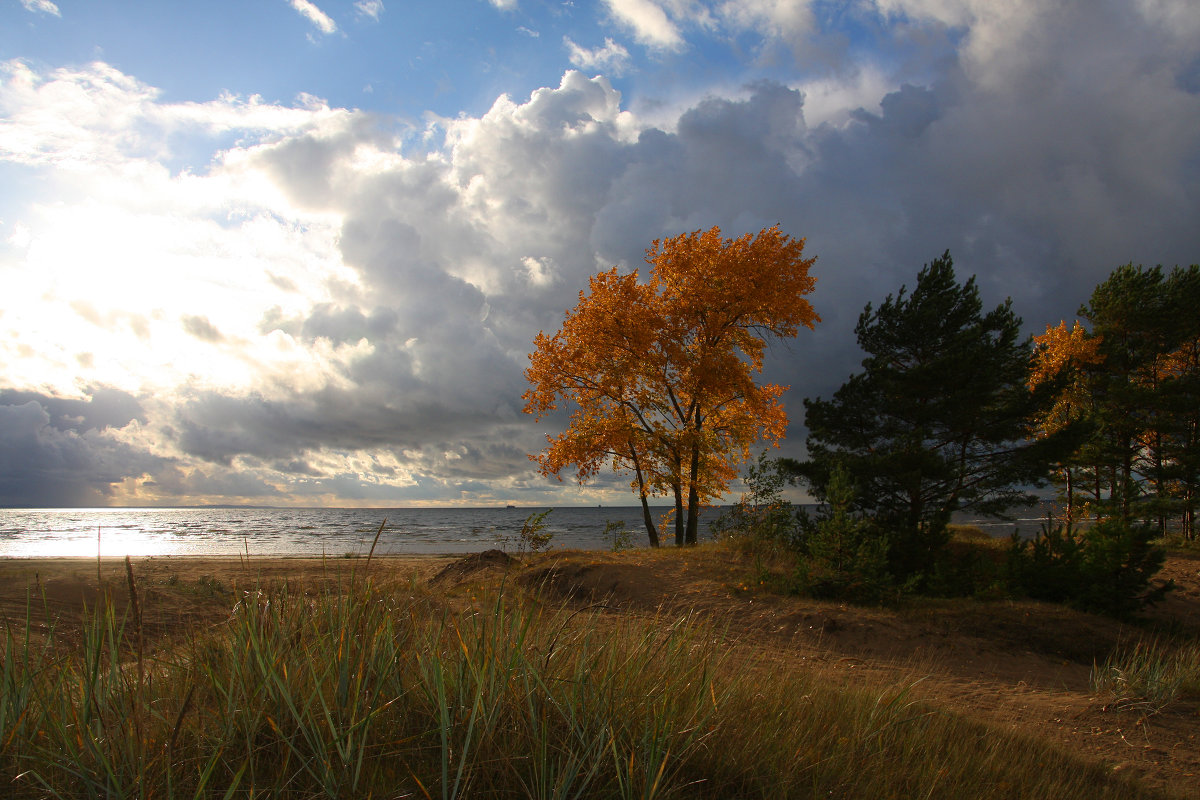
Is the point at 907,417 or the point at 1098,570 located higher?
the point at 907,417

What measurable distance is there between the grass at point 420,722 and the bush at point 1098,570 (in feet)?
30.3

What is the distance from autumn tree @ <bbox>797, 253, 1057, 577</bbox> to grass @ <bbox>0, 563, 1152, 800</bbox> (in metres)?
8.96

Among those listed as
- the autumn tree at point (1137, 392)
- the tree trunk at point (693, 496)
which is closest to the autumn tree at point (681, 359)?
the tree trunk at point (693, 496)

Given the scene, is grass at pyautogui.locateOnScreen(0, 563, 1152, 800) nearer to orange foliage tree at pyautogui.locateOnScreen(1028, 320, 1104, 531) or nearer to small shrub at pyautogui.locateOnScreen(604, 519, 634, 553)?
small shrub at pyautogui.locateOnScreen(604, 519, 634, 553)

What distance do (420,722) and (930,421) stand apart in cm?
1276

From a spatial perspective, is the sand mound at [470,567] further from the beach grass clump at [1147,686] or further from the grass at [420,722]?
the beach grass clump at [1147,686]

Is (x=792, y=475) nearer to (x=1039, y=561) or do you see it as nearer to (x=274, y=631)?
(x=1039, y=561)

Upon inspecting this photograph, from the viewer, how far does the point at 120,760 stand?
2303mm

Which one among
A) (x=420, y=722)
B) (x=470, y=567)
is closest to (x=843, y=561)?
(x=470, y=567)

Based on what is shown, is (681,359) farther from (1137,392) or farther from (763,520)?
(1137,392)

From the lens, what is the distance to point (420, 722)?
2.75 meters

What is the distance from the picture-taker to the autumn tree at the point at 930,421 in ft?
39.5

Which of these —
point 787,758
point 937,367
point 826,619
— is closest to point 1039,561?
point 937,367

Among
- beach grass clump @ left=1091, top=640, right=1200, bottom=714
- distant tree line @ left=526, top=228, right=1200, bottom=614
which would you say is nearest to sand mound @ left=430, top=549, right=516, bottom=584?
distant tree line @ left=526, top=228, right=1200, bottom=614
